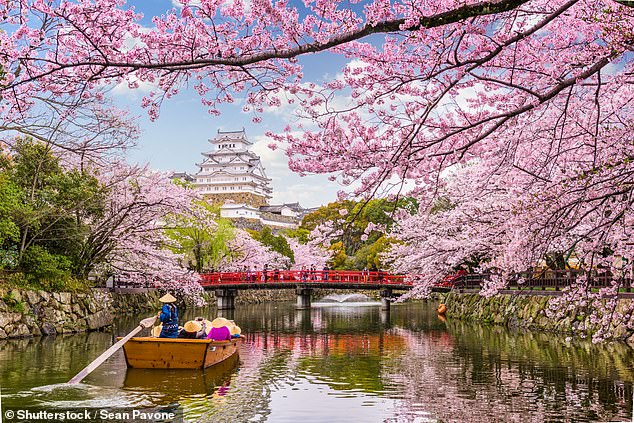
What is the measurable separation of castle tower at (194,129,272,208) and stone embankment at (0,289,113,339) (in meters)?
46.9

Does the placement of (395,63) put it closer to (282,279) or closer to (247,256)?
(282,279)

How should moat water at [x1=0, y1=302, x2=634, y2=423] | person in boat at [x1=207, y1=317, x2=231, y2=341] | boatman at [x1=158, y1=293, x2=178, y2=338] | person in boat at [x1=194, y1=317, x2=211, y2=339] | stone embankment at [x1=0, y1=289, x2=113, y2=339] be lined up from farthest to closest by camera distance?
1. stone embankment at [x1=0, y1=289, x2=113, y2=339]
2. person in boat at [x1=207, y1=317, x2=231, y2=341]
3. person in boat at [x1=194, y1=317, x2=211, y2=339]
4. boatman at [x1=158, y1=293, x2=178, y2=338]
5. moat water at [x1=0, y1=302, x2=634, y2=423]

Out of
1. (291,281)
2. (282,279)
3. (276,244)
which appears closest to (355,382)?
(291,281)

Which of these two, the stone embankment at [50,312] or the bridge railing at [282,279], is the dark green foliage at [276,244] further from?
the stone embankment at [50,312]

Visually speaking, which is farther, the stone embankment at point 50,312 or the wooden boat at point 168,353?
the stone embankment at point 50,312

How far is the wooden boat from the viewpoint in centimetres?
1081

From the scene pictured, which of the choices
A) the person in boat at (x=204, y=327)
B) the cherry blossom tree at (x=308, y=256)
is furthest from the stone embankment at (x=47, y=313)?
the cherry blossom tree at (x=308, y=256)

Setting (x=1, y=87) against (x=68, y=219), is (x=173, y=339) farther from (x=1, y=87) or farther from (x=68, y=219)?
(x=68, y=219)

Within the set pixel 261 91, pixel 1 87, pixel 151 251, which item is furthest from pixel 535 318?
pixel 1 87

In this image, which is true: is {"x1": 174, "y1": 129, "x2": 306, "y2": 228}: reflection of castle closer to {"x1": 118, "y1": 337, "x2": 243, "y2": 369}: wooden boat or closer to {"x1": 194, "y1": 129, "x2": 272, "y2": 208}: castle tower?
{"x1": 194, "y1": 129, "x2": 272, "y2": 208}: castle tower

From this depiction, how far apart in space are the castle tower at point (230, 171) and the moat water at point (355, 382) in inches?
2014

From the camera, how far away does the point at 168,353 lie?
1097 centimetres

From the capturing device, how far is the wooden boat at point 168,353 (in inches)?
426

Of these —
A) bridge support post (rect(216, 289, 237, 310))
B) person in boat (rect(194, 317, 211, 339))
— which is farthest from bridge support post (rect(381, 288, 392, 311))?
person in boat (rect(194, 317, 211, 339))
